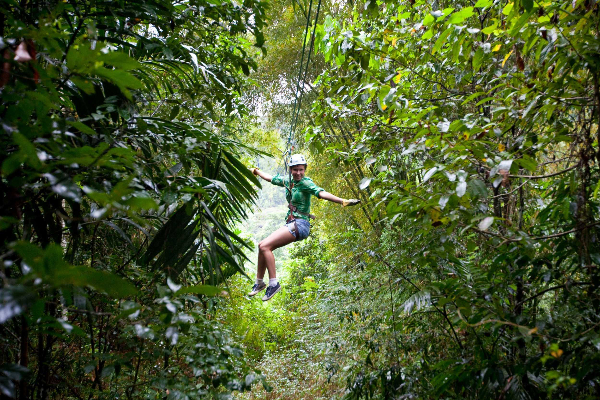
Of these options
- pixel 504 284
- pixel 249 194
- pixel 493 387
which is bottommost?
pixel 493 387

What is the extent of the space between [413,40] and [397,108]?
70cm

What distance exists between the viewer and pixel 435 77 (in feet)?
9.10

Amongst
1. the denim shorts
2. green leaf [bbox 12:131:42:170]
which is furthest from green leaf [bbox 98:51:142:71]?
the denim shorts

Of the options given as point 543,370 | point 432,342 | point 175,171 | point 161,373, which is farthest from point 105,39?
point 432,342

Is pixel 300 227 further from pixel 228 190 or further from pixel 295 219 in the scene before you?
pixel 228 190

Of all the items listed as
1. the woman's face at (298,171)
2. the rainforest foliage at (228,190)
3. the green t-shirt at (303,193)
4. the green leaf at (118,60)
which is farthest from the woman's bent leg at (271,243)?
the green leaf at (118,60)

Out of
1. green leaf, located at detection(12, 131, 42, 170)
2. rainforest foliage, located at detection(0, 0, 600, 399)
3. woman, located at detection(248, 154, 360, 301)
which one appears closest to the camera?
green leaf, located at detection(12, 131, 42, 170)

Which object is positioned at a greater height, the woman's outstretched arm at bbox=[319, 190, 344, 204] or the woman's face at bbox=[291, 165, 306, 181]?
the woman's face at bbox=[291, 165, 306, 181]

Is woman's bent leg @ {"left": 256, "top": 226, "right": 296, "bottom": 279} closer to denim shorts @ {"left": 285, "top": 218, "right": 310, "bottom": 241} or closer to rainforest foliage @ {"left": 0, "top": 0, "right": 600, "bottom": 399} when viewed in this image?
denim shorts @ {"left": 285, "top": 218, "right": 310, "bottom": 241}

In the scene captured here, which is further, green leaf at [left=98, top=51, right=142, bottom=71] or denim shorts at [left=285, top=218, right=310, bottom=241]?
denim shorts at [left=285, top=218, right=310, bottom=241]

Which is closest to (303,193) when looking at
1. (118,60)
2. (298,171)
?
(298,171)

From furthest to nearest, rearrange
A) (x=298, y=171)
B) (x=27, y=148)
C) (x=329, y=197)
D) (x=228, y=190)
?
(x=298, y=171)
(x=329, y=197)
(x=228, y=190)
(x=27, y=148)

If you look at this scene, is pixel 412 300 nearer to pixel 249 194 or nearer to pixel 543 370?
pixel 543 370

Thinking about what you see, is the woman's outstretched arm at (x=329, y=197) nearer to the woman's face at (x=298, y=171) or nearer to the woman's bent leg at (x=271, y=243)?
the woman's face at (x=298, y=171)
